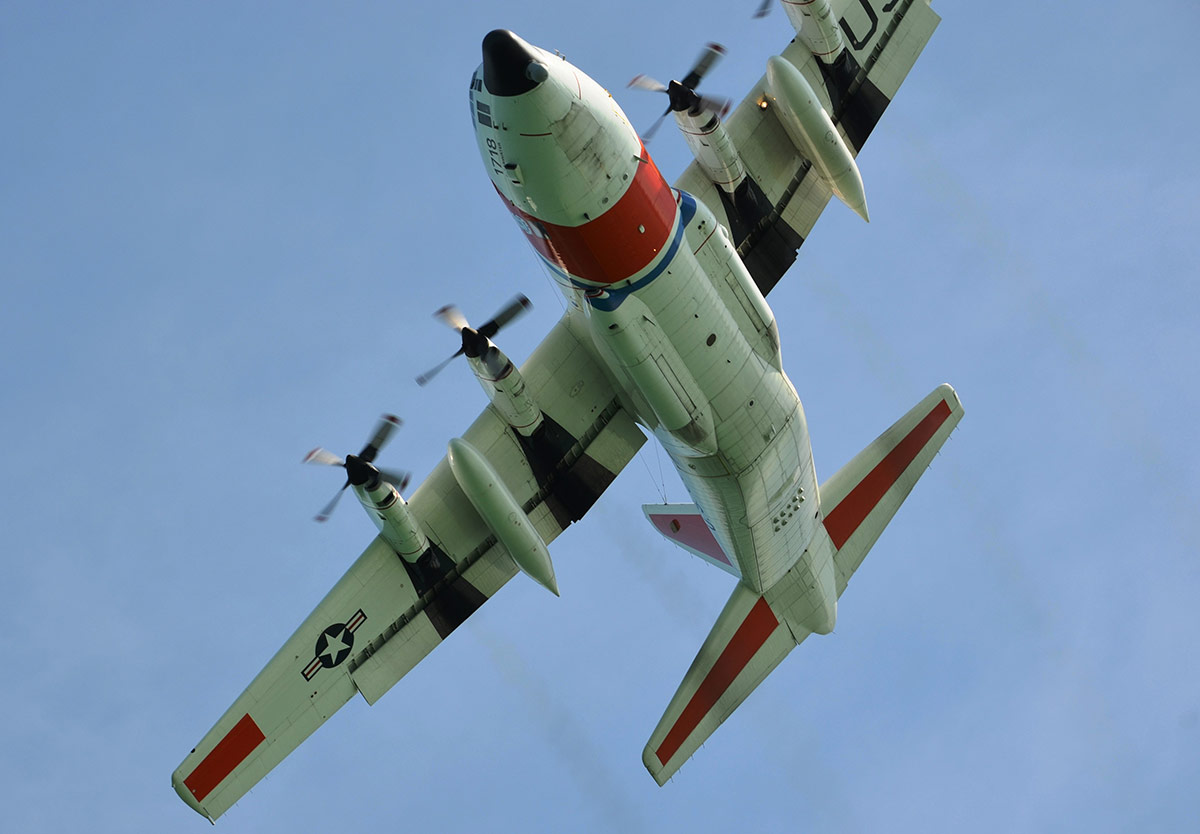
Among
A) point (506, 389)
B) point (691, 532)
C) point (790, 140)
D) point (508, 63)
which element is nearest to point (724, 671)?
point (691, 532)

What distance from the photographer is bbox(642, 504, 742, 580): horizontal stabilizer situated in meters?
28.4

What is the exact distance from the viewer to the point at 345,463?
24906mm

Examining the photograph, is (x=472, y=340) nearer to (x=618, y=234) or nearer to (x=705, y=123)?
(x=618, y=234)

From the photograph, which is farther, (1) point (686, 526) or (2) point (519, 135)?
(1) point (686, 526)

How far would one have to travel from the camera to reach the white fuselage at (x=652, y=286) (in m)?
21.6

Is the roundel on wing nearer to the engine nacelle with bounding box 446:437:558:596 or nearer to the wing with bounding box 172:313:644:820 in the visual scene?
the wing with bounding box 172:313:644:820

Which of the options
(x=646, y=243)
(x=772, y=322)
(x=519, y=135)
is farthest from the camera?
(x=772, y=322)

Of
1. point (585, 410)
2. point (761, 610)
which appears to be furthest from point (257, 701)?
point (761, 610)

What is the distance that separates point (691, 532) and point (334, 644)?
25.8 feet

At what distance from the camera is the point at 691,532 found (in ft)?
94.9

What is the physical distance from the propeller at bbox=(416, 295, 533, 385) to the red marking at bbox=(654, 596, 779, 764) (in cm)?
856

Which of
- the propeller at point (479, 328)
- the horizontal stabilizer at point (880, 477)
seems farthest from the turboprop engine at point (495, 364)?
the horizontal stabilizer at point (880, 477)

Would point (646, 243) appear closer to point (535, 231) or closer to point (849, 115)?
point (535, 231)

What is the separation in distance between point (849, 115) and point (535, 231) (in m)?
8.78
